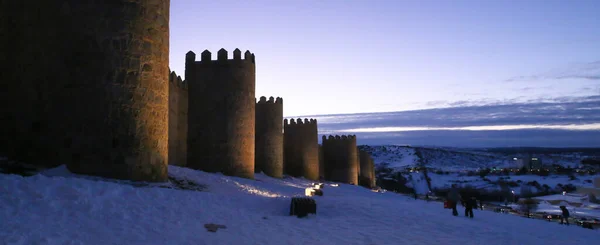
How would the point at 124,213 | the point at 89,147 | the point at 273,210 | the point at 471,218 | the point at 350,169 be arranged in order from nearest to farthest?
the point at 124,213 < the point at 89,147 < the point at 273,210 < the point at 471,218 < the point at 350,169

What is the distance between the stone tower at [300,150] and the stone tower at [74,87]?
21012 mm

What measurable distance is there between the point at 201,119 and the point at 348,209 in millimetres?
9694

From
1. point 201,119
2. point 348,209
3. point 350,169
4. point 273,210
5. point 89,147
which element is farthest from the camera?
point 350,169

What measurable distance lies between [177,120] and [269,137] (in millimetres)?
7384

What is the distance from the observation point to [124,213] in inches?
286

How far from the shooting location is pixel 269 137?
25.6 meters

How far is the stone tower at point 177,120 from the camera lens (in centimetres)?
1812

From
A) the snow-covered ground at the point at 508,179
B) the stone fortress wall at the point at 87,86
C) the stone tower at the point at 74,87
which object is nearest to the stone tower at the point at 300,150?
the stone fortress wall at the point at 87,86

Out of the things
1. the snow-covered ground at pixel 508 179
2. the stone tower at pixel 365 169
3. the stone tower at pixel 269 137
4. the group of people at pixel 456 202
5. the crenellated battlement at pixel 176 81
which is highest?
the crenellated battlement at pixel 176 81

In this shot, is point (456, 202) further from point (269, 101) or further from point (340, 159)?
point (340, 159)

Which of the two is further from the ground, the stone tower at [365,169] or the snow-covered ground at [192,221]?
the snow-covered ground at [192,221]

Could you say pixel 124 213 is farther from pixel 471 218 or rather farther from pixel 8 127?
pixel 471 218

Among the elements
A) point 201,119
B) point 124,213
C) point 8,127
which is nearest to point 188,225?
point 124,213

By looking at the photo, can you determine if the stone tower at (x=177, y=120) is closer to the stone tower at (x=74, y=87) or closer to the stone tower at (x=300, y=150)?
the stone tower at (x=74, y=87)
